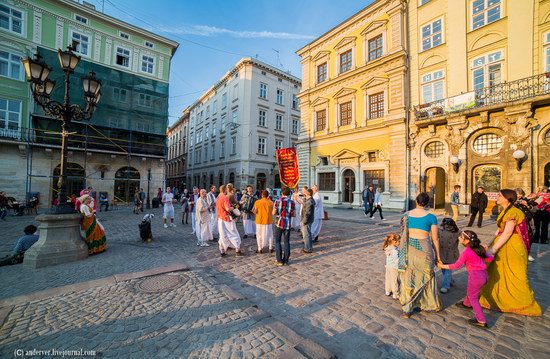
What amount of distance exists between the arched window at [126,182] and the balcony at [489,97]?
81.9 feet

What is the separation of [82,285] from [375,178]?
1873 cm

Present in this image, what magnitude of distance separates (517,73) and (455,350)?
56.2 ft

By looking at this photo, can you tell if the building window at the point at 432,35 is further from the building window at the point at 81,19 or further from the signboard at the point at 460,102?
the building window at the point at 81,19

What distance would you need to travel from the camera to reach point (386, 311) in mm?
3396

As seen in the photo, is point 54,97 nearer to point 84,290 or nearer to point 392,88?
point 84,290

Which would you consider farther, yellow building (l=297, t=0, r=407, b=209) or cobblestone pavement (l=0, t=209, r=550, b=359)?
yellow building (l=297, t=0, r=407, b=209)

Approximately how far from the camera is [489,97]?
13.3m

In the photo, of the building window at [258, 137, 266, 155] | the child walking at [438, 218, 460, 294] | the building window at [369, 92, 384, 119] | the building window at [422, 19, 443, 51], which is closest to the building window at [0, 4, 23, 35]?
the building window at [258, 137, 266, 155]

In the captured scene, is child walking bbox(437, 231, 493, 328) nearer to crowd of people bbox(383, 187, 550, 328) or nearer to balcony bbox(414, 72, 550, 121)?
crowd of people bbox(383, 187, 550, 328)

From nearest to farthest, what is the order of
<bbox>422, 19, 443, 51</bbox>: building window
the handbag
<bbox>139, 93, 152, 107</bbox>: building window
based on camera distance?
the handbag, <bbox>422, 19, 443, 51</bbox>: building window, <bbox>139, 93, 152, 107</bbox>: building window

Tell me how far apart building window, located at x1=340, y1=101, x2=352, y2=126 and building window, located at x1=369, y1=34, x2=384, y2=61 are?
13.4ft

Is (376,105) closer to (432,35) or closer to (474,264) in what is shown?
(432,35)

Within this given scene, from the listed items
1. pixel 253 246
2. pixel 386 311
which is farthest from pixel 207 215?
pixel 386 311

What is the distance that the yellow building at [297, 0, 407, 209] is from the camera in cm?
1734
